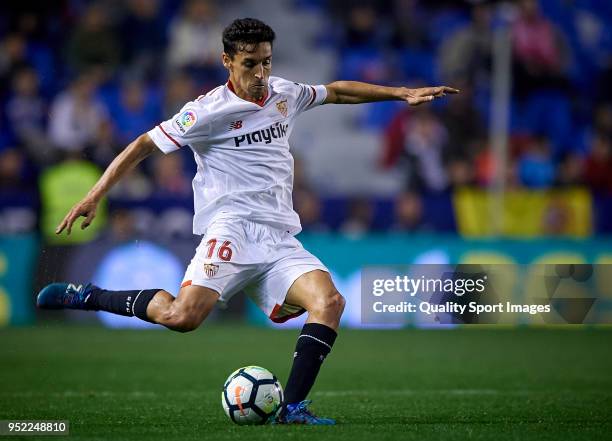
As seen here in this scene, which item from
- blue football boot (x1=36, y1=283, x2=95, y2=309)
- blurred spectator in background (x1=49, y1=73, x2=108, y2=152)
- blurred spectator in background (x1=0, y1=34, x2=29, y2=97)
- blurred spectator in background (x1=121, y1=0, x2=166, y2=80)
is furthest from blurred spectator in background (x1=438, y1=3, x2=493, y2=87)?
blue football boot (x1=36, y1=283, x2=95, y2=309)

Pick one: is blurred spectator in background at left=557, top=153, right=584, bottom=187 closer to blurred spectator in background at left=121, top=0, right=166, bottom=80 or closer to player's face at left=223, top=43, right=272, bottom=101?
blurred spectator in background at left=121, top=0, right=166, bottom=80

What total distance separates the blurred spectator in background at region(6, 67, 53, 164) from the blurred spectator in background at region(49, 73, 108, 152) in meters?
0.25

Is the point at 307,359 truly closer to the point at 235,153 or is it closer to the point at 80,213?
the point at 235,153

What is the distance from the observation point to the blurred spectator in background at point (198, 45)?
16875 mm

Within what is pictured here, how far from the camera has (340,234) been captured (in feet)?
47.0

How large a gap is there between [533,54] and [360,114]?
2.98 meters

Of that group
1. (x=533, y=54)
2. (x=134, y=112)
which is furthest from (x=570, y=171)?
(x=134, y=112)

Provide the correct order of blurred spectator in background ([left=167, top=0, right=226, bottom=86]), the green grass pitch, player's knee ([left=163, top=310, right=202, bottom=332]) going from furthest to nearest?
blurred spectator in background ([left=167, top=0, right=226, bottom=86])
player's knee ([left=163, top=310, right=202, bottom=332])
the green grass pitch

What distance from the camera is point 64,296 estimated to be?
677 centimetres

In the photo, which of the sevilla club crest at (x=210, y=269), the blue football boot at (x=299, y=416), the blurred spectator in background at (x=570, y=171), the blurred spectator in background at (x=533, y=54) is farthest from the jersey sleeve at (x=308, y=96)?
the blurred spectator in background at (x=533, y=54)

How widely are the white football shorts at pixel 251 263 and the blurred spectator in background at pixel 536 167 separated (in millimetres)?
9741

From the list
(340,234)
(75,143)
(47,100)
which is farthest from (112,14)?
(340,234)

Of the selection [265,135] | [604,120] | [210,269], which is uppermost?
[604,120]

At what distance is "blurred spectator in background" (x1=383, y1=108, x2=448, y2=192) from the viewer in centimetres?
1518
